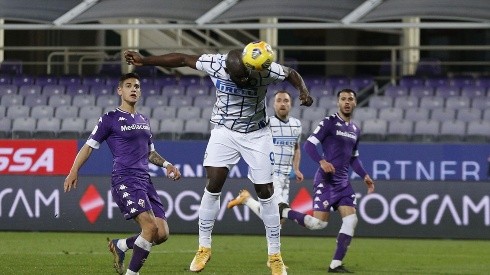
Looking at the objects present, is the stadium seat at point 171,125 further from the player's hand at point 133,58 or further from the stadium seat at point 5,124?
the player's hand at point 133,58

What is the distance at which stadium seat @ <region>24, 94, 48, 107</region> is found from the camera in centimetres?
2736

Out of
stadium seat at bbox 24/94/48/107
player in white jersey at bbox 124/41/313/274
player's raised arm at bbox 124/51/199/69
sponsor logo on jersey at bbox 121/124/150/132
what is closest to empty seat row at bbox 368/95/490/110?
stadium seat at bbox 24/94/48/107

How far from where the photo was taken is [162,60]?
38.3 ft

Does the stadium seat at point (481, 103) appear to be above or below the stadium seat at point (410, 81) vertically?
below

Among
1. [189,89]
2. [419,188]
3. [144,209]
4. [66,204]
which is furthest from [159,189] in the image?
[144,209]

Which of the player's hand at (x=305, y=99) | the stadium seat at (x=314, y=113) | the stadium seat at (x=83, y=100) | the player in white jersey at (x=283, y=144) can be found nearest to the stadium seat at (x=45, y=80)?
the stadium seat at (x=83, y=100)

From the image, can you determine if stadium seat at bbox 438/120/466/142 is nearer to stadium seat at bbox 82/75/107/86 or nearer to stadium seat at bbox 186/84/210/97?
stadium seat at bbox 186/84/210/97

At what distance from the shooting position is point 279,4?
25516 millimetres

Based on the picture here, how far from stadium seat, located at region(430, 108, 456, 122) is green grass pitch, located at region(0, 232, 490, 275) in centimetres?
480

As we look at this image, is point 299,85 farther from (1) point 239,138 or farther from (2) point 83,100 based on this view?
(2) point 83,100

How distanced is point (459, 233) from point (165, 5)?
860 cm

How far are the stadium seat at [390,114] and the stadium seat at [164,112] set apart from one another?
14.0 ft

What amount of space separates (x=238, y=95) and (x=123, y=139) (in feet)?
3.84

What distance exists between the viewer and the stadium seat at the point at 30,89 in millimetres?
27938
